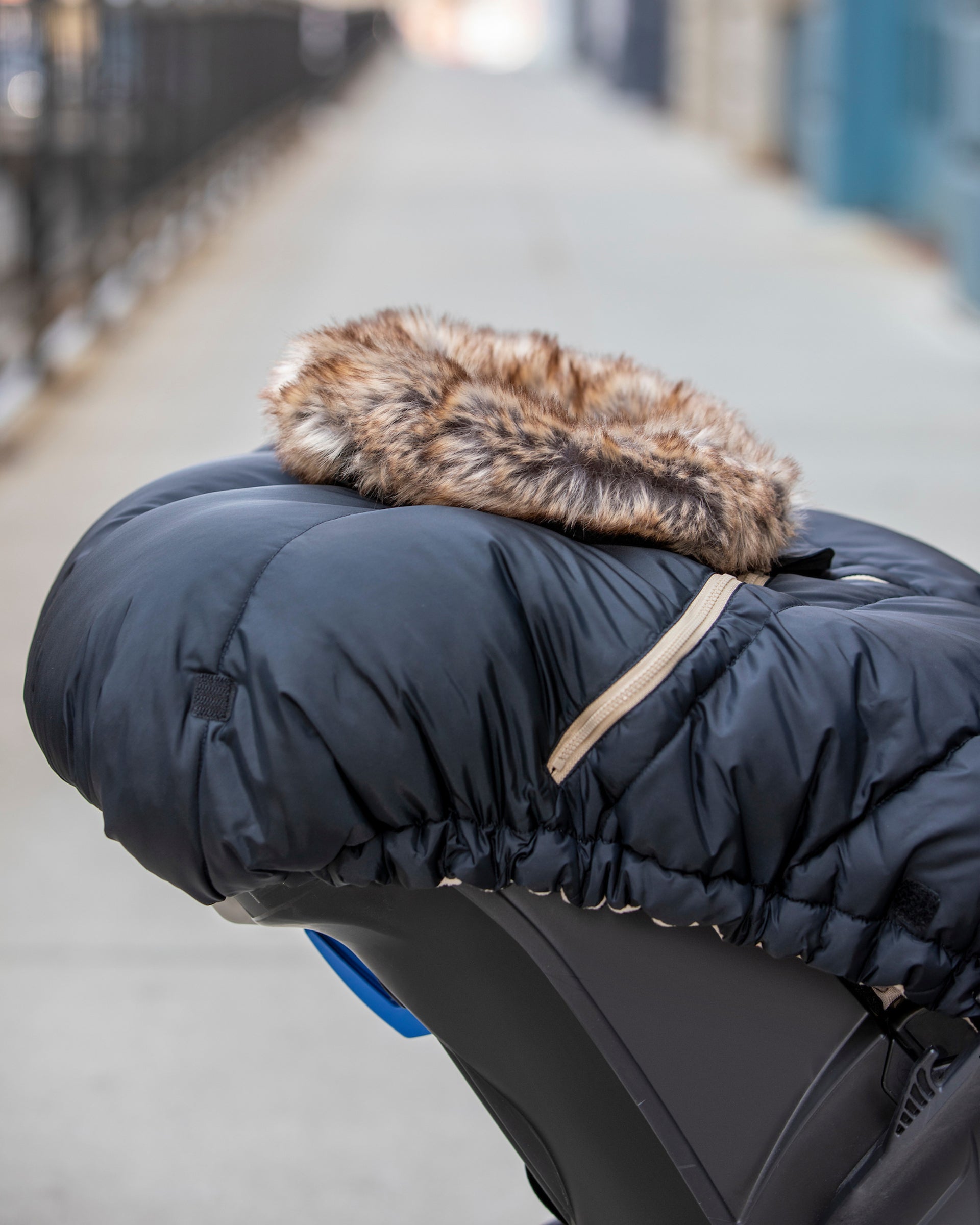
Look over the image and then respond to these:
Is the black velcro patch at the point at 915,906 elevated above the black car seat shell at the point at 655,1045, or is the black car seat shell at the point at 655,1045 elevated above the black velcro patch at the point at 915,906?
the black velcro patch at the point at 915,906

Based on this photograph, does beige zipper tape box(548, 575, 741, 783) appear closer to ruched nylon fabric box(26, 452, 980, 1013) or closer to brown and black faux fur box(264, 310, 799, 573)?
ruched nylon fabric box(26, 452, 980, 1013)

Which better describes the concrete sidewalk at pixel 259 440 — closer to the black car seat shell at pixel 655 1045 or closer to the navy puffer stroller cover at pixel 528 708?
the black car seat shell at pixel 655 1045

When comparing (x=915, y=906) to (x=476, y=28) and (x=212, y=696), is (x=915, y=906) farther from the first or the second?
(x=476, y=28)

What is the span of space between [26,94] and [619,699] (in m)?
5.60

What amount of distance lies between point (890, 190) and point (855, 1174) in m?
9.46

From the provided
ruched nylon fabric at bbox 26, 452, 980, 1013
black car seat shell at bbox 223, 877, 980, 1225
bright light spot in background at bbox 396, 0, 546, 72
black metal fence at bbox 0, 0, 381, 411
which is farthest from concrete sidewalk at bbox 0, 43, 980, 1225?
bright light spot in background at bbox 396, 0, 546, 72

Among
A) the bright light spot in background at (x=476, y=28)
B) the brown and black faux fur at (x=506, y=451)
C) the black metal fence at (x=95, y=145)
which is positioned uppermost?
the brown and black faux fur at (x=506, y=451)

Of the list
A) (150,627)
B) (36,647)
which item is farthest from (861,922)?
(36,647)

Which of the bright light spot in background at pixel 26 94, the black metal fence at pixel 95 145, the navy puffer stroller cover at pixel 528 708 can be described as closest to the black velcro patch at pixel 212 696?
the navy puffer stroller cover at pixel 528 708

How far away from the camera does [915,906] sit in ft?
3.51

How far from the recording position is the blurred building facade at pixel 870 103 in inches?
272

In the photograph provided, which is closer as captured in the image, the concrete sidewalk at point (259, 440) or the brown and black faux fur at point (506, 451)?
the brown and black faux fur at point (506, 451)

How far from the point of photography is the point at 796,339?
648cm

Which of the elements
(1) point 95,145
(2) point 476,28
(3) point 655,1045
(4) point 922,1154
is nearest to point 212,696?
(3) point 655,1045
